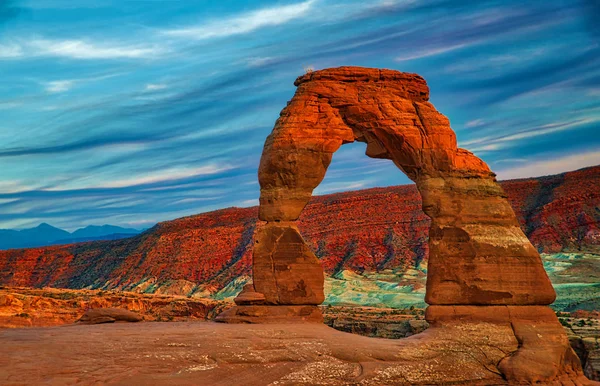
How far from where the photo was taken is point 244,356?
49.2 feet

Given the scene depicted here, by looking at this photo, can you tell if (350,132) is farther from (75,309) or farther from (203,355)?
(75,309)

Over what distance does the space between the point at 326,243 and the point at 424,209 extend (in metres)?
50.6

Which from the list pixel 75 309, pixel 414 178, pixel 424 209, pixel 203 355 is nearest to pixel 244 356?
pixel 203 355

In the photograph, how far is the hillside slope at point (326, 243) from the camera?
65456 mm

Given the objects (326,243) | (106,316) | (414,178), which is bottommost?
(106,316)

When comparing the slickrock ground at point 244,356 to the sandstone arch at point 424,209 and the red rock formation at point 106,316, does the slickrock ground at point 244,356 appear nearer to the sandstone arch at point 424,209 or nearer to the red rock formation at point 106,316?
the sandstone arch at point 424,209

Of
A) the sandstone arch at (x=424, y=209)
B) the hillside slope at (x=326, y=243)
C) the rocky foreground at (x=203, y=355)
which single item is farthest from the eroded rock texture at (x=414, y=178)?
the hillside slope at (x=326, y=243)

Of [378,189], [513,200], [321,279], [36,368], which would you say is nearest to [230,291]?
[378,189]

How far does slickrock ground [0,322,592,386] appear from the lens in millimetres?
13445

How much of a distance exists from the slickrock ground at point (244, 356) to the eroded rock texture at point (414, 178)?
1.53 meters

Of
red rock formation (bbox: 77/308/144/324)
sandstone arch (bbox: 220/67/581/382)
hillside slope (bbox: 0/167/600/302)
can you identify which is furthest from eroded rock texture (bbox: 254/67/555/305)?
hillside slope (bbox: 0/167/600/302)

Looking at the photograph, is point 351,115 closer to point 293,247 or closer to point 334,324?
point 293,247

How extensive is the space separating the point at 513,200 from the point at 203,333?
211 feet

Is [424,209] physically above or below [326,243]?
above
